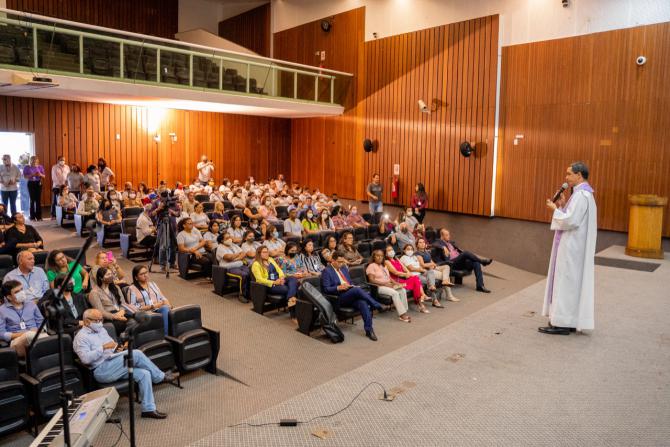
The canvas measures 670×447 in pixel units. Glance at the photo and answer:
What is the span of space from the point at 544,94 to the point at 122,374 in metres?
10.7

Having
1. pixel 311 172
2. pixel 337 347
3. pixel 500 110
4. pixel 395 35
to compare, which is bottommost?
pixel 337 347

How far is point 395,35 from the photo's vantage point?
15383 millimetres

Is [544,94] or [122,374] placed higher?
[544,94]

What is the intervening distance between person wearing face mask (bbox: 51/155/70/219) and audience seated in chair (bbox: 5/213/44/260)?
5.71 m

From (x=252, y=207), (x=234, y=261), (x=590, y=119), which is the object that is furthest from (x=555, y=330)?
(x=252, y=207)

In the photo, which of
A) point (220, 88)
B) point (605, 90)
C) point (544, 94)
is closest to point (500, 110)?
point (544, 94)

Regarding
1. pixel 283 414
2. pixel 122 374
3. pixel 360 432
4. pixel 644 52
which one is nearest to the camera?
pixel 360 432

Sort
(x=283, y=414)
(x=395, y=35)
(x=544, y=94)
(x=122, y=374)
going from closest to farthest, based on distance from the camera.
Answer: (x=283, y=414)
(x=122, y=374)
(x=544, y=94)
(x=395, y=35)

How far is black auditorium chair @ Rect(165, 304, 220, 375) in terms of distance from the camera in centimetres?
564

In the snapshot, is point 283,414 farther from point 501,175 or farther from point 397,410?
point 501,175

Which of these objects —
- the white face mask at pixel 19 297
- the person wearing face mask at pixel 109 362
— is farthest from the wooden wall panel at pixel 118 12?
the person wearing face mask at pixel 109 362

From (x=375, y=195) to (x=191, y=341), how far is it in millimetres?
9761

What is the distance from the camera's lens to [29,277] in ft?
20.9

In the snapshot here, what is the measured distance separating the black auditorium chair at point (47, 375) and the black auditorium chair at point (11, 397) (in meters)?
0.08
